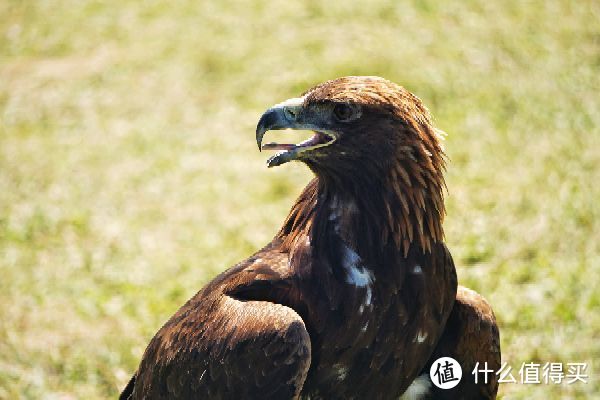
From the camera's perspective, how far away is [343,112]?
12.9 feet

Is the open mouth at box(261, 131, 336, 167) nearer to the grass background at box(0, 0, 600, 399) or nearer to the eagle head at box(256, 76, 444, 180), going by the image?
the eagle head at box(256, 76, 444, 180)

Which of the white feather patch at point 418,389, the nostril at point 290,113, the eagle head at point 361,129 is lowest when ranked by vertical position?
the white feather patch at point 418,389

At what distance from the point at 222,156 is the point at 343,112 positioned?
221 inches

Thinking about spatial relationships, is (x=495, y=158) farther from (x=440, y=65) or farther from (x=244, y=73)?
(x=244, y=73)

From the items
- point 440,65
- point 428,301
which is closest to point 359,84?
point 428,301

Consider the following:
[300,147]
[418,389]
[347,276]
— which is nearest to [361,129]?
[300,147]

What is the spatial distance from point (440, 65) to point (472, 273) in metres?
3.99

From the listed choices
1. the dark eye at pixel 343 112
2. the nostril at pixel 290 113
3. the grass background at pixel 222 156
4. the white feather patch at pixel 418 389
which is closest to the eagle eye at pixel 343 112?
the dark eye at pixel 343 112

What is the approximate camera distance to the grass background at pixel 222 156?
6.75m

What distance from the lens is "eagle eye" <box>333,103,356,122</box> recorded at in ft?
12.8

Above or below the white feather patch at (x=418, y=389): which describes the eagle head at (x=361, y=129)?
above

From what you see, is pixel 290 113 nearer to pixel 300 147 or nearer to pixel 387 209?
pixel 300 147

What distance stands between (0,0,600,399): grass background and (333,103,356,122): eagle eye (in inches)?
104

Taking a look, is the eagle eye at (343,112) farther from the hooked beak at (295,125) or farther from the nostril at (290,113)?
the nostril at (290,113)
